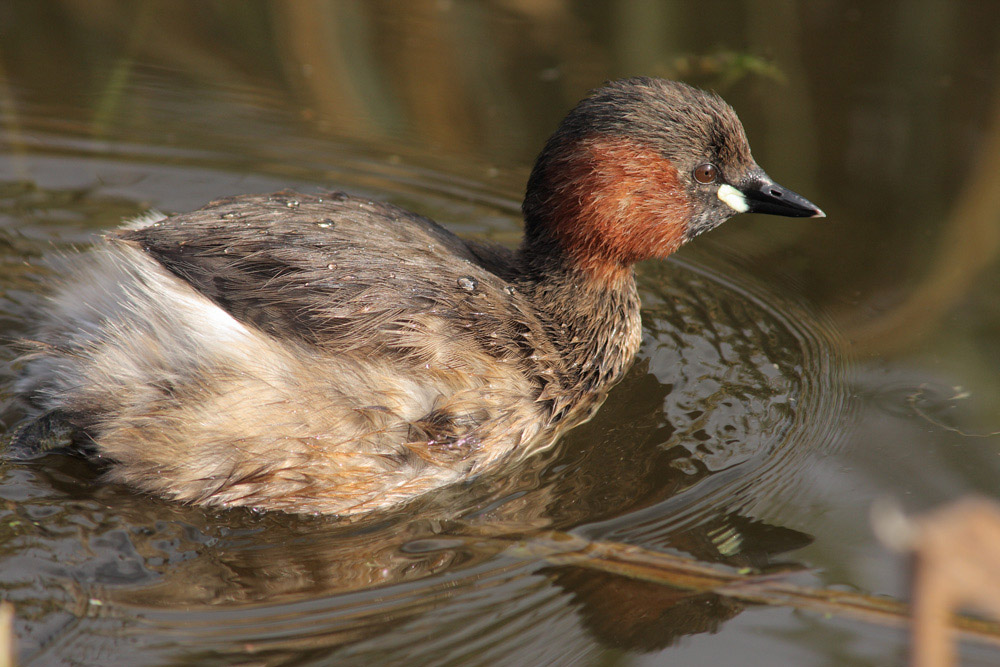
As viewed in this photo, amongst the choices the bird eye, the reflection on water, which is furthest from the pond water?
the bird eye

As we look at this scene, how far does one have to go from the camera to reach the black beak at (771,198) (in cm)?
427

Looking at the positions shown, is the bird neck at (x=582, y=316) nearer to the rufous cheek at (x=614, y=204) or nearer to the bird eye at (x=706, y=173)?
the rufous cheek at (x=614, y=204)

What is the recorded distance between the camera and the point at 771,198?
14.1 feet

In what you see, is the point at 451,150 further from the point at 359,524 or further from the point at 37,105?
the point at 359,524

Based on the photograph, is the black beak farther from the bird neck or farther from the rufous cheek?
the bird neck

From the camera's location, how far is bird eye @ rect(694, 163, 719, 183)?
417 centimetres

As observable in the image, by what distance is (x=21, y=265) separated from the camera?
184 inches

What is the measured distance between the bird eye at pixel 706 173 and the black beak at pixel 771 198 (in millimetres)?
139

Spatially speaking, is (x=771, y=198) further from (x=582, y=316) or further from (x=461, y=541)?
(x=461, y=541)

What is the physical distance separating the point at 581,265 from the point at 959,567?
2970 millimetres

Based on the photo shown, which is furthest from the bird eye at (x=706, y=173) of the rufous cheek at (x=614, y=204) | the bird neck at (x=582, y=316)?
the bird neck at (x=582, y=316)

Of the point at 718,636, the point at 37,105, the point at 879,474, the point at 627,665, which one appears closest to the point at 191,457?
the point at 627,665

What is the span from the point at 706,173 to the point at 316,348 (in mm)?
1838

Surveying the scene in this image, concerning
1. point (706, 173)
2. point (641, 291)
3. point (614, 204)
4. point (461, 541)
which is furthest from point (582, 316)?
point (461, 541)
